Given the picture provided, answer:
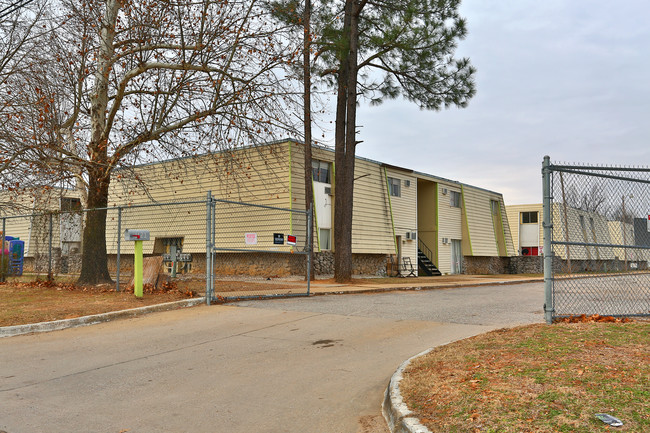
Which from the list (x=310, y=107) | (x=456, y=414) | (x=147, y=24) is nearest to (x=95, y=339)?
(x=456, y=414)

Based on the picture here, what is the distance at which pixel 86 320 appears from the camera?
383 inches

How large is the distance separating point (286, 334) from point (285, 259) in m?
14.4

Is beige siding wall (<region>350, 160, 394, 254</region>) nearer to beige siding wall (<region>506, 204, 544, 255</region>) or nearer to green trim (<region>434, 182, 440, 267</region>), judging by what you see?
green trim (<region>434, 182, 440, 267</region>)

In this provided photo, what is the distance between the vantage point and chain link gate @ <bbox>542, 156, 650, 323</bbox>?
305 inches

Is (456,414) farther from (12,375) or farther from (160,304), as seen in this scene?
(160,304)

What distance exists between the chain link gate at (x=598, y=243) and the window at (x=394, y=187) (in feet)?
64.9

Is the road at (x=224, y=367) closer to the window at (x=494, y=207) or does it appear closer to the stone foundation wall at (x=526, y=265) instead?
the window at (x=494, y=207)

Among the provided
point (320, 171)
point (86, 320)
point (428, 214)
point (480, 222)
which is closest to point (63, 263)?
point (320, 171)

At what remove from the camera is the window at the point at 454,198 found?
35.0 meters

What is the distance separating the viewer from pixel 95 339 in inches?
334

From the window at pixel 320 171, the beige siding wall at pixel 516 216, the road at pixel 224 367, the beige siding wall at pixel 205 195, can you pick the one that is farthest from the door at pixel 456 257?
the road at pixel 224 367

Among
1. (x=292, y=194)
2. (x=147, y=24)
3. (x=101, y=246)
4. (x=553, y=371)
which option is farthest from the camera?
(x=292, y=194)

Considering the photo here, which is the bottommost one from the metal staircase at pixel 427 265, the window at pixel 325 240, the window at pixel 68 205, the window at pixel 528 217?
the metal staircase at pixel 427 265

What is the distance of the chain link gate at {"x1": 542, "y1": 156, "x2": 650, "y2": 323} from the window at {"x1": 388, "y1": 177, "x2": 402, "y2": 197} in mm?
19784
